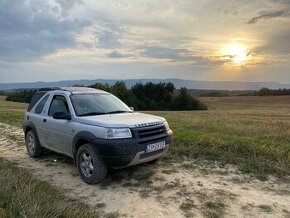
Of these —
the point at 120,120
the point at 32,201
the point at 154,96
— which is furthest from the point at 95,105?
the point at 154,96

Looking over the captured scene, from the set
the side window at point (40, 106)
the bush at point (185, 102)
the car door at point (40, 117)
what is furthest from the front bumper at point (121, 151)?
the bush at point (185, 102)

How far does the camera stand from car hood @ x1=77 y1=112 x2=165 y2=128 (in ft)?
20.0

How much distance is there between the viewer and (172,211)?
4992 millimetres

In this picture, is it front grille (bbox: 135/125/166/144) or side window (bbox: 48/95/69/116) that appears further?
side window (bbox: 48/95/69/116)

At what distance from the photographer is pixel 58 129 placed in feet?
24.0

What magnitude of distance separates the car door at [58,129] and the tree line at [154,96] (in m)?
53.5

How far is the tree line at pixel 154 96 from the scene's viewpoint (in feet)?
→ 205

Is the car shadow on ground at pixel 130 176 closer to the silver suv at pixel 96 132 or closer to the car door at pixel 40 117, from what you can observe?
the silver suv at pixel 96 132

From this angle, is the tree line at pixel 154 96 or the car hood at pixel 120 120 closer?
the car hood at pixel 120 120

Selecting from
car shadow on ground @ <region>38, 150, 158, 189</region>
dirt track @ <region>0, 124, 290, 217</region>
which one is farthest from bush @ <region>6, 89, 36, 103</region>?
car shadow on ground @ <region>38, 150, 158, 189</region>

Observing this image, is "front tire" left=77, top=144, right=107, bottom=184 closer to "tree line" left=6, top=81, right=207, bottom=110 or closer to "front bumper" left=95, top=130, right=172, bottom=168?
"front bumper" left=95, top=130, right=172, bottom=168

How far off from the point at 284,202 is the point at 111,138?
3.06 m

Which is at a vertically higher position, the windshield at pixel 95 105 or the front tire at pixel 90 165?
the windshield at pixel 95 105

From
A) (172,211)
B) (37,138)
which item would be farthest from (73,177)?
(172,211)
